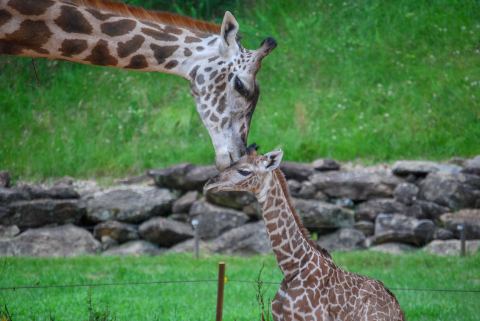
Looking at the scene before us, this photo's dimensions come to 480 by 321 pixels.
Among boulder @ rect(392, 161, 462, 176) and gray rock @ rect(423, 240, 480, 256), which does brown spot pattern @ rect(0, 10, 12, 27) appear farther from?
boulder @ rect(392, 161, 462, 176)

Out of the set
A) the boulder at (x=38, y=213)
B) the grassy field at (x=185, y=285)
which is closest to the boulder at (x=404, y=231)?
the grassy field at (x=185, y=285)

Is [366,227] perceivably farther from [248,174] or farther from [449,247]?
[248,174]

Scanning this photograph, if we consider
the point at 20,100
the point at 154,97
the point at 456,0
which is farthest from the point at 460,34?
the point at 20,100

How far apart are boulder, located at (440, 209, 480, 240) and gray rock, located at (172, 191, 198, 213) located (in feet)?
12.6

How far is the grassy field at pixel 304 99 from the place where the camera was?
15.0 m

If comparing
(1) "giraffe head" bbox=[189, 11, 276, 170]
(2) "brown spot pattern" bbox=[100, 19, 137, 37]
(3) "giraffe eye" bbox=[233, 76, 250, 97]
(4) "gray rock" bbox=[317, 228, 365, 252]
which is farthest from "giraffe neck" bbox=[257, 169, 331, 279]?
(4) "gray rock" bbox=[317, 228, 365, 252]

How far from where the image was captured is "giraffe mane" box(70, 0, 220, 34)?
6.41 m

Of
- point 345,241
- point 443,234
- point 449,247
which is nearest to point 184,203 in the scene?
point 345,241

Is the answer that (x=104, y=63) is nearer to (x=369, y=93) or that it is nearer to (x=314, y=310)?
(x=314, y=310)

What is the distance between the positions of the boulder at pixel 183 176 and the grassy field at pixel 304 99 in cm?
62

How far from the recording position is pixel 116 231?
14.0 metres

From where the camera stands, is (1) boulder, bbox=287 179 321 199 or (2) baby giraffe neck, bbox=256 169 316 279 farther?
(1) boulder, bbox=287 179 321 199

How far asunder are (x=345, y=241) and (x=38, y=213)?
15.3 ft

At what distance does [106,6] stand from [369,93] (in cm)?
973
